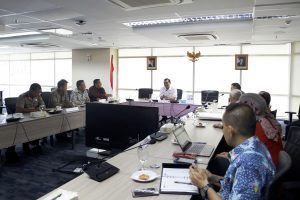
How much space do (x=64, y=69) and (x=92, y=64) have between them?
2185mm

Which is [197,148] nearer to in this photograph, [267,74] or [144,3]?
[144,3]

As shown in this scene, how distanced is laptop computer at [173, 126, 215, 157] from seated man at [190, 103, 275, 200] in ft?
2.20

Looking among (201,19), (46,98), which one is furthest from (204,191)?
(46,98)

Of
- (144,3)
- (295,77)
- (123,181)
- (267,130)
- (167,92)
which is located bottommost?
(123,181)

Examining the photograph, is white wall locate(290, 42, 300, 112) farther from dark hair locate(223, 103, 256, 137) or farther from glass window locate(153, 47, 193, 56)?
dark hair locate(223, 103, 256, 137)

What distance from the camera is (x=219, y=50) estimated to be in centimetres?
853

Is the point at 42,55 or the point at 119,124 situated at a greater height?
the point at 42,55

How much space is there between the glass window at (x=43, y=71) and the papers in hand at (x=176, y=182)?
35.8ft

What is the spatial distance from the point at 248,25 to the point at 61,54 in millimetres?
8636

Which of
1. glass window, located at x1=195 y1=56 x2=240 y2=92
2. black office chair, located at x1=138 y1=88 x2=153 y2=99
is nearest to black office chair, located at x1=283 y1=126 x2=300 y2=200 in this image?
black office chair, located at x1=138 y1=88 x2=153 y2=99

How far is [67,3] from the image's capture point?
3443mm

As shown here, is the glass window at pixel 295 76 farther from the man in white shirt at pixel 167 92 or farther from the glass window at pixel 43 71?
the glass window at pixel 43 71

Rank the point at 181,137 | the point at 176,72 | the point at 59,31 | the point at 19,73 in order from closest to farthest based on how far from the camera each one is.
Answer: the point at 181,137 → the point at 59,31 → the point at 176,72 → the point at 19,73

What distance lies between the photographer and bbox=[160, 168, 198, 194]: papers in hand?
4.66 feet
